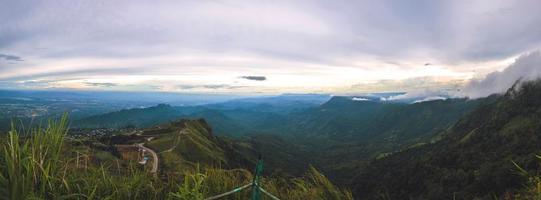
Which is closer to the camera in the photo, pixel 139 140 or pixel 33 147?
pixel 33 147

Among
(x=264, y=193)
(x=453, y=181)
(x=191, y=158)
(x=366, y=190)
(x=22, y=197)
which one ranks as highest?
(x=22, y=197)

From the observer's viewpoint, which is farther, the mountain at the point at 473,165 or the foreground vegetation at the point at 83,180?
the mountain at the point at 473,165

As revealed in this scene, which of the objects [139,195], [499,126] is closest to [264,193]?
[139,195]

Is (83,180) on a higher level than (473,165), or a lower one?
higher

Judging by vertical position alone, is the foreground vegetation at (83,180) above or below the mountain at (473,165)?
above

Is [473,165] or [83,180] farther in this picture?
[473,165]

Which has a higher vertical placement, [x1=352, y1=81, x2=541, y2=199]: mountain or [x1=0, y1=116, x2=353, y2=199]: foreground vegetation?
[x1=0, y1=116, x2=353, y2=199]: foreground vegetation

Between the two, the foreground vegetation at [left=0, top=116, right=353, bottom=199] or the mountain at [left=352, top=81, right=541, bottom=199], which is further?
the mountain at [left=352, top=81, right=541, bottom=199]

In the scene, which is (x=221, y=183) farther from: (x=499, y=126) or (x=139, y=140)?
(x=499, y=126)
